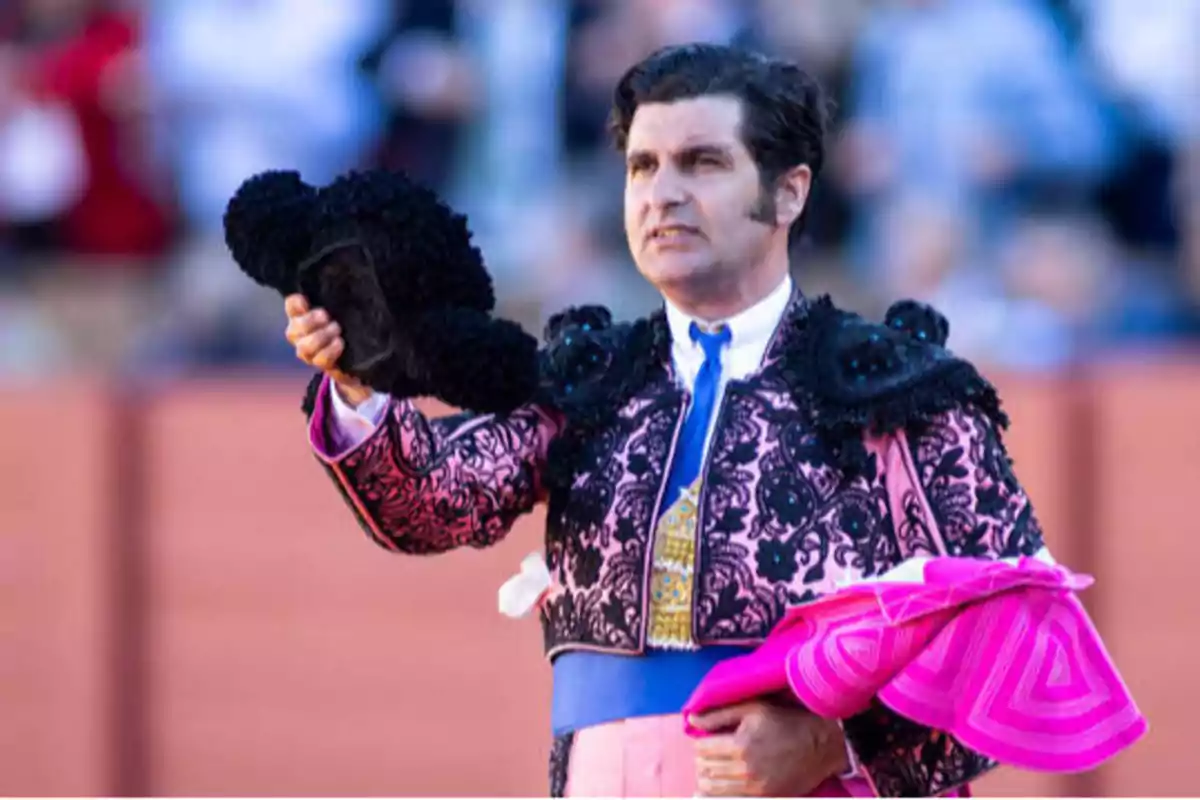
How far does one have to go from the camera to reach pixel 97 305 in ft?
21.7

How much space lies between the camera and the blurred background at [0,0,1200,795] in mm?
4957

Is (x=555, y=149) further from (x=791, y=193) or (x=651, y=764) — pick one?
(x=651, y=764)

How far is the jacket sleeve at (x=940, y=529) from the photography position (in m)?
2.77

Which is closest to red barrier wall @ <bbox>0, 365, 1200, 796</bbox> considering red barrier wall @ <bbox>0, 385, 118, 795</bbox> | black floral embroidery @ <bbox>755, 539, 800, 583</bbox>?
A: red barrier wall @ <bbox>0, 385, 118, 795</bbox>

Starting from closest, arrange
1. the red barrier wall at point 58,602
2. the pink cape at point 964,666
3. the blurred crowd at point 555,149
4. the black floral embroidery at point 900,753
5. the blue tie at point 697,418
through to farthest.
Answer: the pink cape at point 964,666, the black floral embroidery at point 900,753, the blue tie at point 697,418, the blurred crowd at point 555,149, the red barrier wall at point 58,602

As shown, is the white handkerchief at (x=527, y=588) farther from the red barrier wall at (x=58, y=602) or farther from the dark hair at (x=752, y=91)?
the red barrier wall at (x=58, y=602)

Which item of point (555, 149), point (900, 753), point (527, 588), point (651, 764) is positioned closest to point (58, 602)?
point (555, 149)

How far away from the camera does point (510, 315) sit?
5.86 meters

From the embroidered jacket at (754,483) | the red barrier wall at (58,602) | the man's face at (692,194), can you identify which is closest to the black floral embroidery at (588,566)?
the embroidered jacket at (754,483)

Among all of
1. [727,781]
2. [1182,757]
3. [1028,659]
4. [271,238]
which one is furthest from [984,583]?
[1182,757]

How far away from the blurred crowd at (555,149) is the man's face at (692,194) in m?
2.34

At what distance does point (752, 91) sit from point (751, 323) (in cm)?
30

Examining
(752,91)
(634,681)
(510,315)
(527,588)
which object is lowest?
(634,681)

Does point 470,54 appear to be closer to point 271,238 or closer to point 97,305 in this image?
point 97,305
